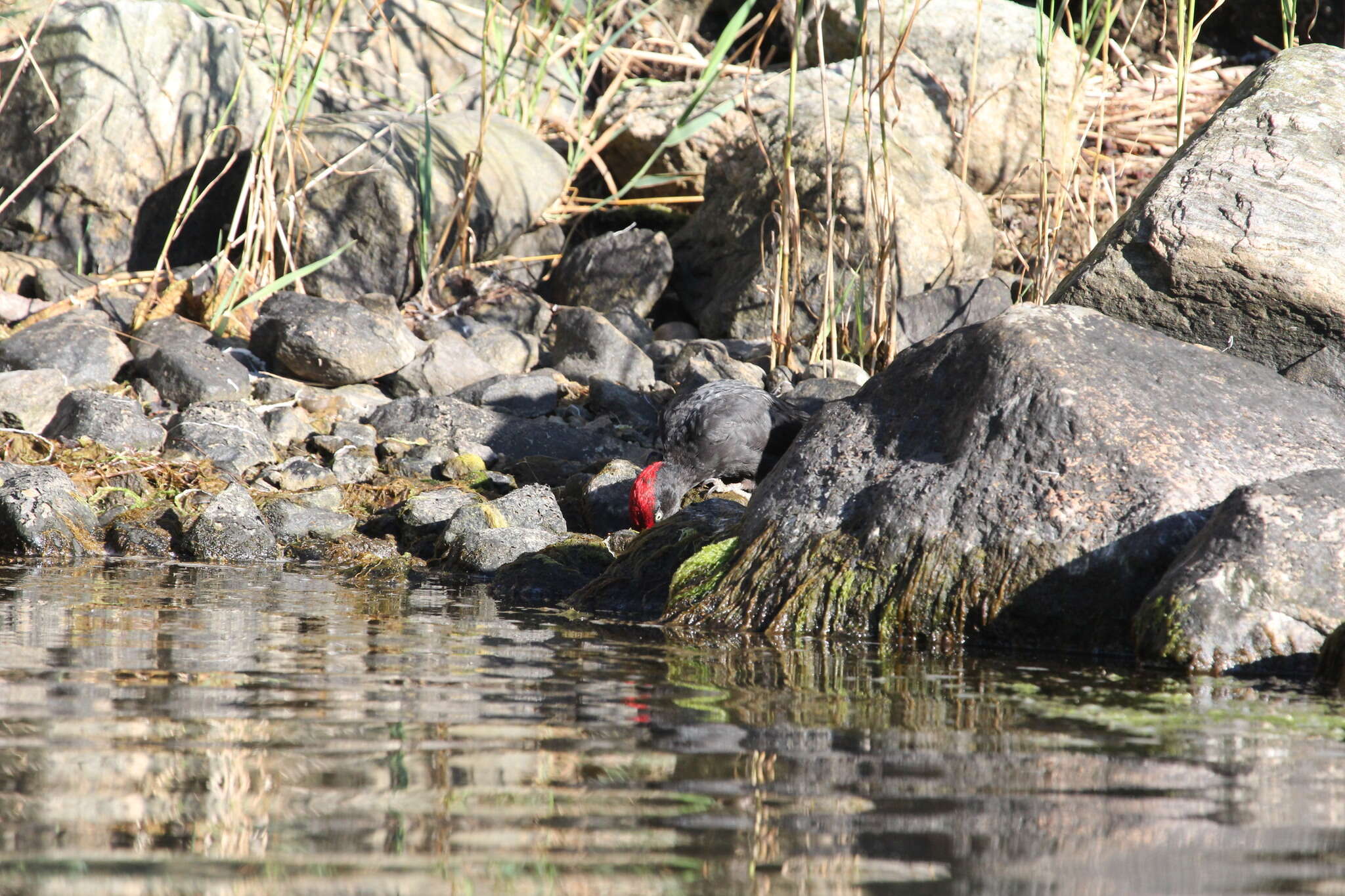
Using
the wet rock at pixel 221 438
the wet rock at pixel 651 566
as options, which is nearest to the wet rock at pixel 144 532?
the wet rock at pixel 221 438

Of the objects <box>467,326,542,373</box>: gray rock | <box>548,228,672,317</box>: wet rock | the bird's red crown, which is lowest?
the bird's red crown

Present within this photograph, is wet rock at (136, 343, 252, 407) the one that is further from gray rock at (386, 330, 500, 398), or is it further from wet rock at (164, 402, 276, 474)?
gray rock at (386, 330, 500, 398)

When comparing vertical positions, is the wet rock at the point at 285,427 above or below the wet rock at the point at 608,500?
above

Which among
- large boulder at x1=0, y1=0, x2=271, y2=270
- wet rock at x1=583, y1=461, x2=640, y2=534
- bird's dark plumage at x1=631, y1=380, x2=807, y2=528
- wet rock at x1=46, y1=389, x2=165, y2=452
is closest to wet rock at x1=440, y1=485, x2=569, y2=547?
wet rock at x1=583, y1=461, x2=640, y2=534

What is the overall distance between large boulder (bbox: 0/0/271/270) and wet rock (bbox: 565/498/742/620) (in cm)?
576

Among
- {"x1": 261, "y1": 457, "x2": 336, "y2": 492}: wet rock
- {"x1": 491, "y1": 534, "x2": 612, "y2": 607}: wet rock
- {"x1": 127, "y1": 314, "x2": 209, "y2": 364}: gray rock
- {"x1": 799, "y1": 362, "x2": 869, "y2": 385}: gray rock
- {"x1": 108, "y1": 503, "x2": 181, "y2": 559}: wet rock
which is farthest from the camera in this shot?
{"x1": 127, "y1": 314, "x2": 209, "y2": 364}: gray rock

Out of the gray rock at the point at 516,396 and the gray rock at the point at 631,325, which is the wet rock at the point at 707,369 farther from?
the gray rock at the point at 516,396

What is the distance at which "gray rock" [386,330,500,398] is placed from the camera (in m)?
8.57

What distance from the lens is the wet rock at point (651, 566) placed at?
5012 millimetres

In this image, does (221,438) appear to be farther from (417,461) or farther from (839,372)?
(839,372)

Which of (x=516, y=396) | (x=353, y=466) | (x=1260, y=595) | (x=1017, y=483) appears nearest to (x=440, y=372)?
(x=516, y=396)

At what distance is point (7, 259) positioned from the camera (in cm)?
926

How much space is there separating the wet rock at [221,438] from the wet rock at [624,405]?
7.03ft

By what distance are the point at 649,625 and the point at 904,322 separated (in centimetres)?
551
